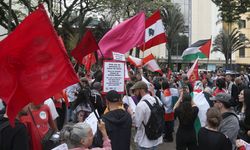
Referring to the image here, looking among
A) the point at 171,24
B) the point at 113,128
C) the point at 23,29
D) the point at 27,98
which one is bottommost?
the point at 113,128

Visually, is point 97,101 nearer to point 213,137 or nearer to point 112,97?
point 112,97

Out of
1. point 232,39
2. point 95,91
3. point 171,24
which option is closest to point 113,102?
point 95,91

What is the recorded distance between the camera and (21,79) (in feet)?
14.6

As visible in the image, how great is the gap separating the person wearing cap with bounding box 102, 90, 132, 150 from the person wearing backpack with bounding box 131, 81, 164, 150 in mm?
963

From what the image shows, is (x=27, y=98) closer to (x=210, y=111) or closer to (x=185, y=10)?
(x=210, y=111)

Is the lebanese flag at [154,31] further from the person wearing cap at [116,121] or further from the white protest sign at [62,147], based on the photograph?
the white protest sign at [62,147]

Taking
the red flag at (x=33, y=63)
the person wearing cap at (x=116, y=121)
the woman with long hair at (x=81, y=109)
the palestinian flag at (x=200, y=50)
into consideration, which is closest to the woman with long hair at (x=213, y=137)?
the person wearing cap at (x=116, y=121)

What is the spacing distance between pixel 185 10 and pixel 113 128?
68.7 metres

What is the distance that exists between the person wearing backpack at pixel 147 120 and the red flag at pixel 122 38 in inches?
61.1

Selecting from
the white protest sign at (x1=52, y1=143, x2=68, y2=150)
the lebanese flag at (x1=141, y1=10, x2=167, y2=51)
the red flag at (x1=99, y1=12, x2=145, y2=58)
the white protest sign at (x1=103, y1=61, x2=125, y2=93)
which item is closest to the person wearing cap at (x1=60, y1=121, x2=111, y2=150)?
the white protest sign at (x1=52, y1=143, x2=68, y2=150)

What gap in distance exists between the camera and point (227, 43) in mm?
59375

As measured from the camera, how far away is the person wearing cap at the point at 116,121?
5898mm

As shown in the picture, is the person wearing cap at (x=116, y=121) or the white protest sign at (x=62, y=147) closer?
the white protest sign at (x=62, y=147)

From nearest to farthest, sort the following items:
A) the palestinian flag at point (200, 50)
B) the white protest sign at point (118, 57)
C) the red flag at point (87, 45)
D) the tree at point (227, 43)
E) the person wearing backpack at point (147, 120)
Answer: the red flag at point (87, 45)
the person wearing backpack at point (147, 120)
the white protest sign at point (118, 57)
the palestinian flag at point (200, 50)
the tree at point (227, 43)
